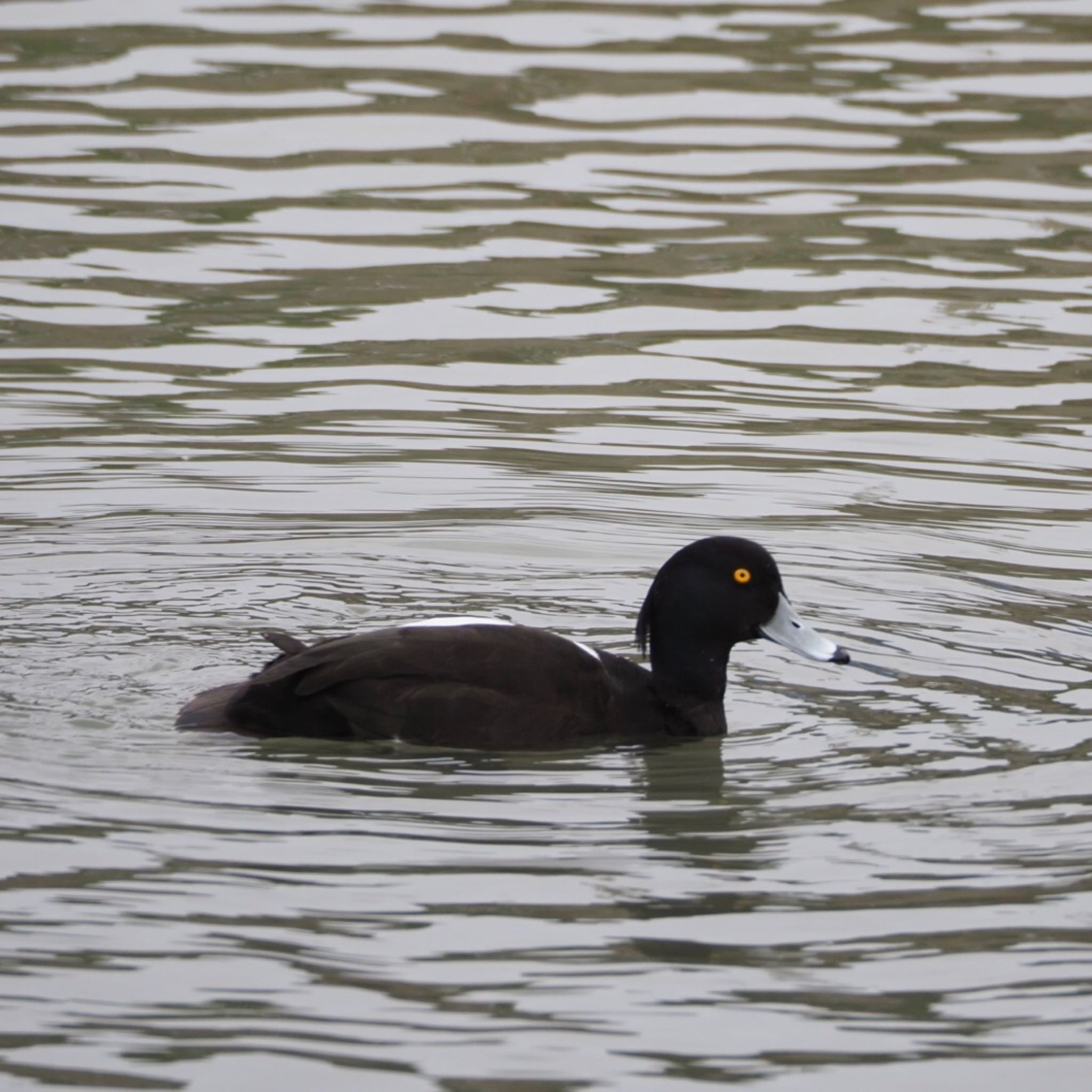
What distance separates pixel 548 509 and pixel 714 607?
2.51 meters

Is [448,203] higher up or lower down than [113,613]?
higher up

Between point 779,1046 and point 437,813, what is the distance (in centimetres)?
171

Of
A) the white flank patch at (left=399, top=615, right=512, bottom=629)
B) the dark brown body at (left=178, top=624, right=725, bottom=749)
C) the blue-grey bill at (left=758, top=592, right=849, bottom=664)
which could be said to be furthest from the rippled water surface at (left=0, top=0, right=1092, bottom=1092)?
the white flank patch at (left=399, top=615, right=512, bottom=629)

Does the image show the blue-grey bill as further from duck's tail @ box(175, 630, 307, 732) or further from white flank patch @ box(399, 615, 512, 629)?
duck's tail @ box(175, 630, 307, 732)

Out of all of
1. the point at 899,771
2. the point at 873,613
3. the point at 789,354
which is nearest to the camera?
the point at 899,771

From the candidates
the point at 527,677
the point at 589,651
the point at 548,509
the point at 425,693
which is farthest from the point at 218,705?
the point at 548,509

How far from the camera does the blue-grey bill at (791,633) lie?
26.8 ft

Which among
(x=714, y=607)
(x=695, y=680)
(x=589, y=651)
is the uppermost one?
(x=714, y=607)

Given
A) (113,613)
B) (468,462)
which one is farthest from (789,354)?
(113,613)

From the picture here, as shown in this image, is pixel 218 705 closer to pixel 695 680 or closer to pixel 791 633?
pixel 695 680

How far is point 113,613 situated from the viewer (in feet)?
29.5

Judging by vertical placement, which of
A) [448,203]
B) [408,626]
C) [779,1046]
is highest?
[448,203]

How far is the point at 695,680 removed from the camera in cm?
805

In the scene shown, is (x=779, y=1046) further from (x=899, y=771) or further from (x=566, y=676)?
(x=566, y=676)
